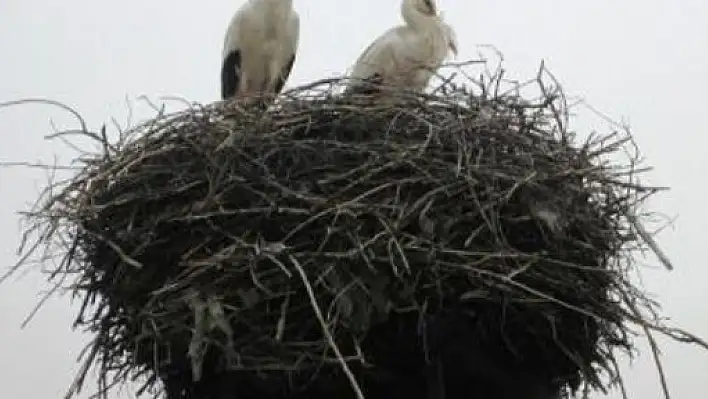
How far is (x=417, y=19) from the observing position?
4750 millimetres

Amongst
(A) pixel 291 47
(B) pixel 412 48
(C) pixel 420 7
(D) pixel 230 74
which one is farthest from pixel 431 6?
(D) pixel 230 74

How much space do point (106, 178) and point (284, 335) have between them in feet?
2.45

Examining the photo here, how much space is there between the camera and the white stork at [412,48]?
4582 mm

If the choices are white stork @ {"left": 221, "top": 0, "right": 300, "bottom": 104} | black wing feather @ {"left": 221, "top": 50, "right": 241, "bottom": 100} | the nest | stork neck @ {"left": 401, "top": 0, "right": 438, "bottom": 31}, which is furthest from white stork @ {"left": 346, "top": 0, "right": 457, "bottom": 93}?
the nest

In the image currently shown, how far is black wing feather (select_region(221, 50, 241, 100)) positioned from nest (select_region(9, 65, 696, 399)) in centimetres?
138

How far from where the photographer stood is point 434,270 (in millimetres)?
3090

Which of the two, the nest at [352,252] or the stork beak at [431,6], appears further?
the stork beak at [431,6]

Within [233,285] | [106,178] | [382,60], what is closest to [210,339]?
[233,285]

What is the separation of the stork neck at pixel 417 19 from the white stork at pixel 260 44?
493 mm

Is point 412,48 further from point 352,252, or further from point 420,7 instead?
point 352,252

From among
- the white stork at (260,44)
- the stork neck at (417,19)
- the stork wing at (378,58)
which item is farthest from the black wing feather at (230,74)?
the stork neck at (417,19)

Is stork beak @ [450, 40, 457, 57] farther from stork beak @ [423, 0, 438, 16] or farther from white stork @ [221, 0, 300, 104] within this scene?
white stork @ [221, 0, 300, 104]

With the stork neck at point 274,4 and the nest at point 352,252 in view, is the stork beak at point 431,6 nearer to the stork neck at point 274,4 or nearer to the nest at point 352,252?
the stork neck at point 274,4

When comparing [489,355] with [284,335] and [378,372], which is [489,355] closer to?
[378,372]
